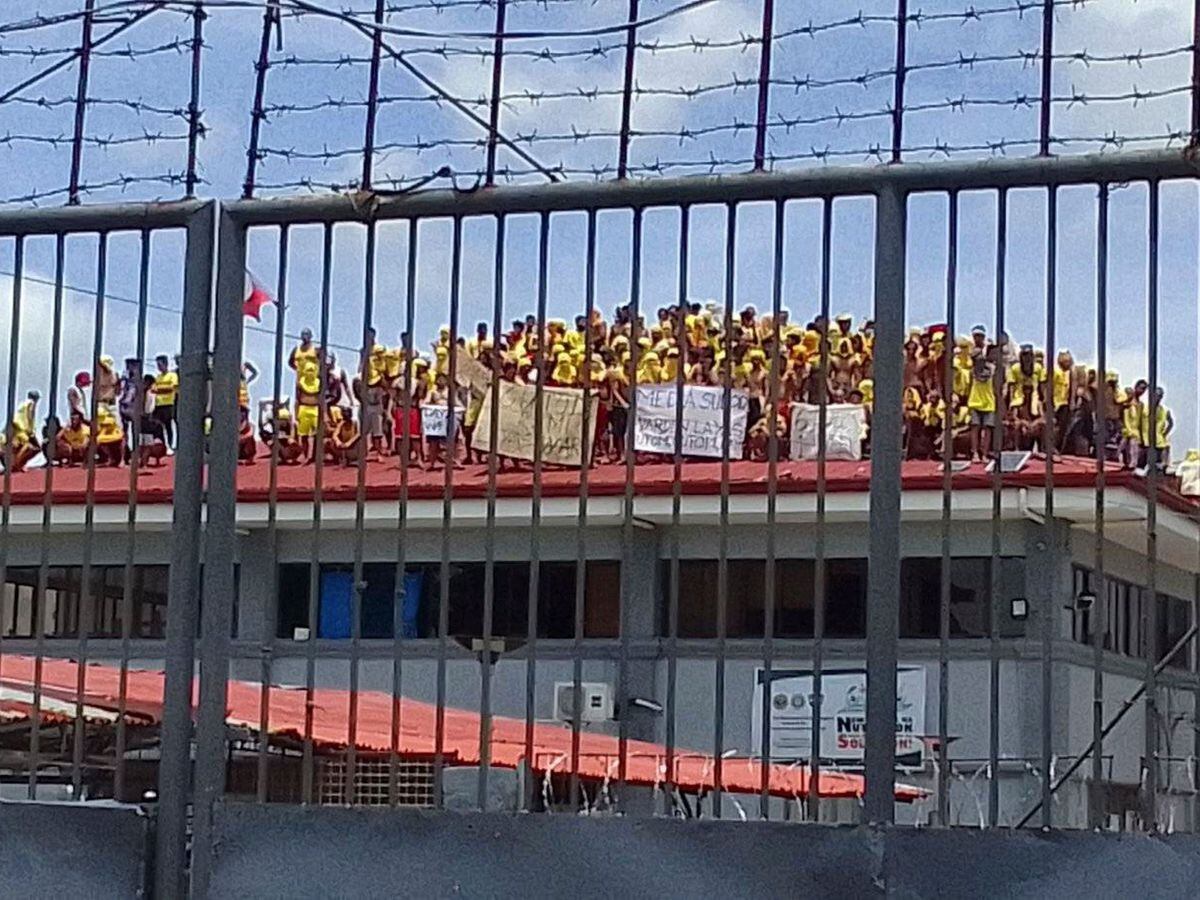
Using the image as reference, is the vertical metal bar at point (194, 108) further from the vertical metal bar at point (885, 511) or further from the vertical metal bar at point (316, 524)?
the vertical metal bar at point (885, 511)

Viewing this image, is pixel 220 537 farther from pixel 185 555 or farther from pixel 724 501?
pixel 724 501

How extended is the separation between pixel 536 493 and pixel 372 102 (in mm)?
1089

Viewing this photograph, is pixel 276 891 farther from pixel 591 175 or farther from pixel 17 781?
pixel 591 175

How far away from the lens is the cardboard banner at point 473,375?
490cm

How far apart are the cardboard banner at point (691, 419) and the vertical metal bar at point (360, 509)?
2.26ft

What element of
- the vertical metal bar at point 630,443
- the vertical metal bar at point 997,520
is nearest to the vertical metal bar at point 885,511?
the vertical metal bar at point 997,520

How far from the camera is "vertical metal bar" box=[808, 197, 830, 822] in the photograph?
4.46m

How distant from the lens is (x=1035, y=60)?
14.5 feet

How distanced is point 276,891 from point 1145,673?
2.13 m

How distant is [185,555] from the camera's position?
199 inches

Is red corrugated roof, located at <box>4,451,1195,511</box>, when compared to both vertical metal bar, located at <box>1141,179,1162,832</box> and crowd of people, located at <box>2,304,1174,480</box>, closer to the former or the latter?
crowd of people, located at <box>2,304,1174,480</box>

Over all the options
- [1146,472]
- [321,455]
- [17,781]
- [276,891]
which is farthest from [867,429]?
[17,781]

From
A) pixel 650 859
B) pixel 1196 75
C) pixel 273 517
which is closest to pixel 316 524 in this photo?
pixel 273 517

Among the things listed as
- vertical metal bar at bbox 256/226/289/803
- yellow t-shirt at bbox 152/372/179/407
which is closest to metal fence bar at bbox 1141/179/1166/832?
vertical metal bar at bbox 256/226/289/803
